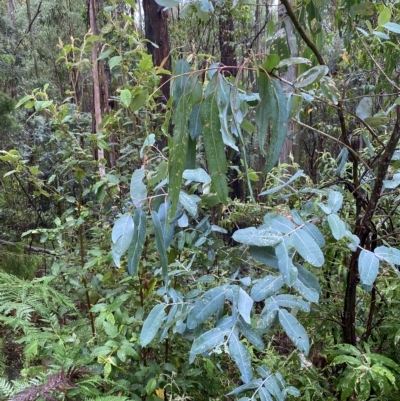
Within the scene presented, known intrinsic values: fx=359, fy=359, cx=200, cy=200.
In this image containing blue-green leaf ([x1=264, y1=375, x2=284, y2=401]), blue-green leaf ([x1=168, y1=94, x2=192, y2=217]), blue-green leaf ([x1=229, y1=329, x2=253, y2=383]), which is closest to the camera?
blue-green leaf ([x1=168, y1=94, x2=192, y2=217])

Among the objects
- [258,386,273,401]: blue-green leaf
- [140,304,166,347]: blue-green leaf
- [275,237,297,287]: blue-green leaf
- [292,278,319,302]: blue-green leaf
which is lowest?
[258,386,273,401]: blue-green leaf

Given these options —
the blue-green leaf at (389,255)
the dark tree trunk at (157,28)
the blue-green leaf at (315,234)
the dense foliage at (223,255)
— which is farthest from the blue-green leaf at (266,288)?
the dark tree trunk at (157,28)

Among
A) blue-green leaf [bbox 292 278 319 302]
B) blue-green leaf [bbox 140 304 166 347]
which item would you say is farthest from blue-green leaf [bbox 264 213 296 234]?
blue-green leaf [bbox 140 304 166 347]

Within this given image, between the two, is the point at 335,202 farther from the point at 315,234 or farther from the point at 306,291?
the point at 306,291

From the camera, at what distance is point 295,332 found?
71 centimetres

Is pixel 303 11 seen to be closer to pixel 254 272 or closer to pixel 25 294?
pixel 254 272

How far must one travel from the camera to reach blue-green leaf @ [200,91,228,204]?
57 centimetres

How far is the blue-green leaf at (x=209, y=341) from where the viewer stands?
69 centimetres

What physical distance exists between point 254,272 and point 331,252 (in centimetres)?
45

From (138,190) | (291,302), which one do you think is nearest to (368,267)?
(291,302)

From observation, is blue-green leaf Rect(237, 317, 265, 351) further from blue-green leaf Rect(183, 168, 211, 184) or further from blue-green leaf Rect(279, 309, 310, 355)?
blue-green leaf Rect(183, 168, 211, 184)

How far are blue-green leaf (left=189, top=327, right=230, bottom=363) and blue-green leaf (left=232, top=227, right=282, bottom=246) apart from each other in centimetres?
19

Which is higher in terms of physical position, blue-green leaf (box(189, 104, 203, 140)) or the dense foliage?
blue-green leaf (box(189, 104, 203, 140))

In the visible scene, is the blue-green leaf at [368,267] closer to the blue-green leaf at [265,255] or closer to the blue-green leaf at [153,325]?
the blue-green leaf at [265,255]
